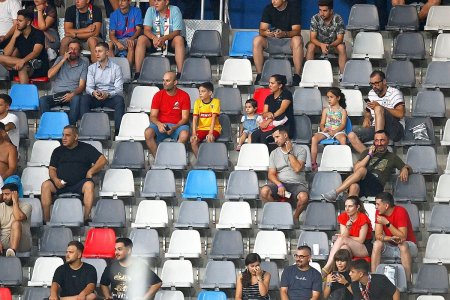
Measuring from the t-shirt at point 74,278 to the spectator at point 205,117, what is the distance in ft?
8.42

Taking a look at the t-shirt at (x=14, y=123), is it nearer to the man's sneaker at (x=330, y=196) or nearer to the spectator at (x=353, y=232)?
the man's sneaker at (x=330, y=196)

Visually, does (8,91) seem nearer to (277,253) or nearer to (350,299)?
(277,253)

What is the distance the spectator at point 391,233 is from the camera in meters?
15.9

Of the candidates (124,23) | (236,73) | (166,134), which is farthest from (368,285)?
(124,23)

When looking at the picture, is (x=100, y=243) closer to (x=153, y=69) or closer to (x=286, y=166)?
(x=286, y=166)

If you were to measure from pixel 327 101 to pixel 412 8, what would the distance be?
5.83ft

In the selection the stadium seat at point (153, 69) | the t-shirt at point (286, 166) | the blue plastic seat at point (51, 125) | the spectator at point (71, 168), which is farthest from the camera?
the stadium seat at point (153, 69)

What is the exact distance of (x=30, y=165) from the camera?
58.6 feet

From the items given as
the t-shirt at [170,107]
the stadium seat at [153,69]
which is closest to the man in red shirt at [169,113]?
the t-shirt at [170,107]

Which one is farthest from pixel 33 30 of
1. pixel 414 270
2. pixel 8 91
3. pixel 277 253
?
pixel 414 270

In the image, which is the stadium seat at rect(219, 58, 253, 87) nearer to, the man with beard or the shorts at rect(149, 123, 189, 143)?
the shorts at rect(149, 123, 189, 143)

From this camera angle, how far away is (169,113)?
58.7ft

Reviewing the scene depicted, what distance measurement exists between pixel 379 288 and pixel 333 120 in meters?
3.18

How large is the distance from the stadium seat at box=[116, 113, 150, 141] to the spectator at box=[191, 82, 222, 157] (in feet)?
2.27
